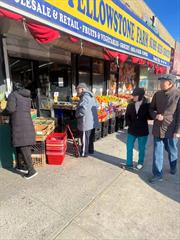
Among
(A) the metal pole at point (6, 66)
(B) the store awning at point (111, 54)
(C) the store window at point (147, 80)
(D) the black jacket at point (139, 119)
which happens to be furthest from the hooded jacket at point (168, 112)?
(C) the store window at point (147, 80)

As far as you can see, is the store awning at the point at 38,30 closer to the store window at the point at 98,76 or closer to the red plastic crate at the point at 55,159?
the red plastic crate at the point at 55,159

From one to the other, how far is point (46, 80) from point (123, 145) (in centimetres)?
304

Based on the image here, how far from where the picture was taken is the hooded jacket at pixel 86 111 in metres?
3.97

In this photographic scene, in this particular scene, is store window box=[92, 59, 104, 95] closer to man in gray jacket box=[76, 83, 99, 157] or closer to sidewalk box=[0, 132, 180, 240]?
man in gray jacket box=[76, 83, 99, 157]

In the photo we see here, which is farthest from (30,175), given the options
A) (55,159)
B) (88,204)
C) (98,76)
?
(98,76)

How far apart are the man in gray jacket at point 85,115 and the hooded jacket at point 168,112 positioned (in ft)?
4.61

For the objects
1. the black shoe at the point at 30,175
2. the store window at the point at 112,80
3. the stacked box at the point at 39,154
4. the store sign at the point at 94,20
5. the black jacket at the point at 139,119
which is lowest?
the black shoe at the point at 30,175

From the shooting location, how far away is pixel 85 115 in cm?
403

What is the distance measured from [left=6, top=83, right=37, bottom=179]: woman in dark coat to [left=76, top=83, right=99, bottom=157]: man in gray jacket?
1.15 m

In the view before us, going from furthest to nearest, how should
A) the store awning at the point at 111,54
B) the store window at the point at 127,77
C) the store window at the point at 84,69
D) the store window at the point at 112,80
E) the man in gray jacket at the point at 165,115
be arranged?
the store window at the point at 127,77 → the store window at the point at 112,80 → the store window at the point at 84,69 → the store awning at the point at 111,54 → the man in gray jacket at the point at 165,115

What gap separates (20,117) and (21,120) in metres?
0.05

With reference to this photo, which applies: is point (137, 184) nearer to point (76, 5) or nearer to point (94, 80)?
point (76, 5)

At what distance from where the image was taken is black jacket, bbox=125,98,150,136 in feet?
11.3

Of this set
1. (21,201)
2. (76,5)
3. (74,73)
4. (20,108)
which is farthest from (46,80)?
(21,201)
